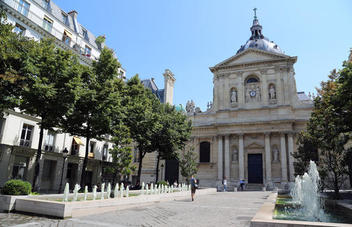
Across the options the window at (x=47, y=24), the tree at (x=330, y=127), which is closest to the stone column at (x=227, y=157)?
the tree at (x=330, y=127)

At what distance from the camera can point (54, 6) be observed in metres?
29.1

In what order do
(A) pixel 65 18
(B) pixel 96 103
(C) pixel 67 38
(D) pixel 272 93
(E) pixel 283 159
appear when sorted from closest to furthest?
(B) pixel 96 103 → (C) pixel 67 38 → (A) pixel 65 18 → (E) pixel 283 159 → (D) pixel 272 93

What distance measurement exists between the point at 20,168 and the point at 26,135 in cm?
311

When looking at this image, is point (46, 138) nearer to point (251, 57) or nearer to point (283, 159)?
point (283, 159)

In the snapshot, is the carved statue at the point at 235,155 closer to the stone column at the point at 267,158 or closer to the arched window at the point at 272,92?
the stone column at the point at 267,158

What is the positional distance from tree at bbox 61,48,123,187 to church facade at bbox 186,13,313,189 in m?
22.2

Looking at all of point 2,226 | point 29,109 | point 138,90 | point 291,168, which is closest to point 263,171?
point 291,168

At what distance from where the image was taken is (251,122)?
36750 millimetres

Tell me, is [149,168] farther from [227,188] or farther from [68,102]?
[68,102]

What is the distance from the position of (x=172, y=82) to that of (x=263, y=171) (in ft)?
87.4

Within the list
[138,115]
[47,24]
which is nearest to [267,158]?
[138,115]

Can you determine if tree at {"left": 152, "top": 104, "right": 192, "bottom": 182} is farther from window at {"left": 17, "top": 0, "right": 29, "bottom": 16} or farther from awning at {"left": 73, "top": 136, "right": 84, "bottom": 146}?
window at {"left": 17, "top": 0, "right": 29, "bottom": 16}

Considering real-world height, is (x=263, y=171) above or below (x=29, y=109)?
below

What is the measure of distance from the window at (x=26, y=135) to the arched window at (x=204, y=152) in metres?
24.6
